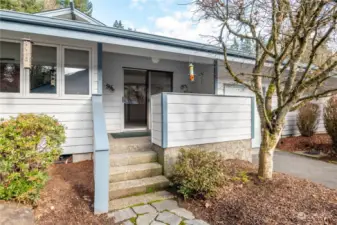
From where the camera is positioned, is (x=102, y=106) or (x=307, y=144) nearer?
(x=102, y=106)

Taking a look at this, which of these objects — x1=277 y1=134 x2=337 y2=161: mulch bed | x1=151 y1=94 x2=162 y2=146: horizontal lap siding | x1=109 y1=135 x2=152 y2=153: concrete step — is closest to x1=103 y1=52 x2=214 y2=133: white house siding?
x1=109 y1=135 x2=152 y2=153: concrete step

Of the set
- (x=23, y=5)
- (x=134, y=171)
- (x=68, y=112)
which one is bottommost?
(x=134, y=171)

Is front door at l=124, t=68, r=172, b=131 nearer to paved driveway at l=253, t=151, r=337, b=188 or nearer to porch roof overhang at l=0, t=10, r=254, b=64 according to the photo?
porch roof overhang at l=0, t=10, r=254, b=64

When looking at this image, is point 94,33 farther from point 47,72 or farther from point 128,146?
point 128,146

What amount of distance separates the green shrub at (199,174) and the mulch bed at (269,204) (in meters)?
0.15

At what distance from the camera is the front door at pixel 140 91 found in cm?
639

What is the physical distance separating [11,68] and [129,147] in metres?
2.91

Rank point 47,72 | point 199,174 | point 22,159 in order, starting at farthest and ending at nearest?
point 47,72, point 199,174, point 22,159

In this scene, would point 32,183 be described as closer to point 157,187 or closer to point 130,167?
point 130,167

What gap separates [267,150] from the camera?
3.60 meters

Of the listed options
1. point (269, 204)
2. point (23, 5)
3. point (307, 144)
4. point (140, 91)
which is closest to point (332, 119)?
point (307, 144)

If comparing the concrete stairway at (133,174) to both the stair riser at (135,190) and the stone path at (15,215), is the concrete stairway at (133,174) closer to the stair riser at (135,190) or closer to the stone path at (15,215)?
the stair riser at (135,190)

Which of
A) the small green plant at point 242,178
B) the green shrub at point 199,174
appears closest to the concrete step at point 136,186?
the green shrub at point 199,174

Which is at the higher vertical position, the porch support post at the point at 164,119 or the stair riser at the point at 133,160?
the porch support post at the point at 164,119
